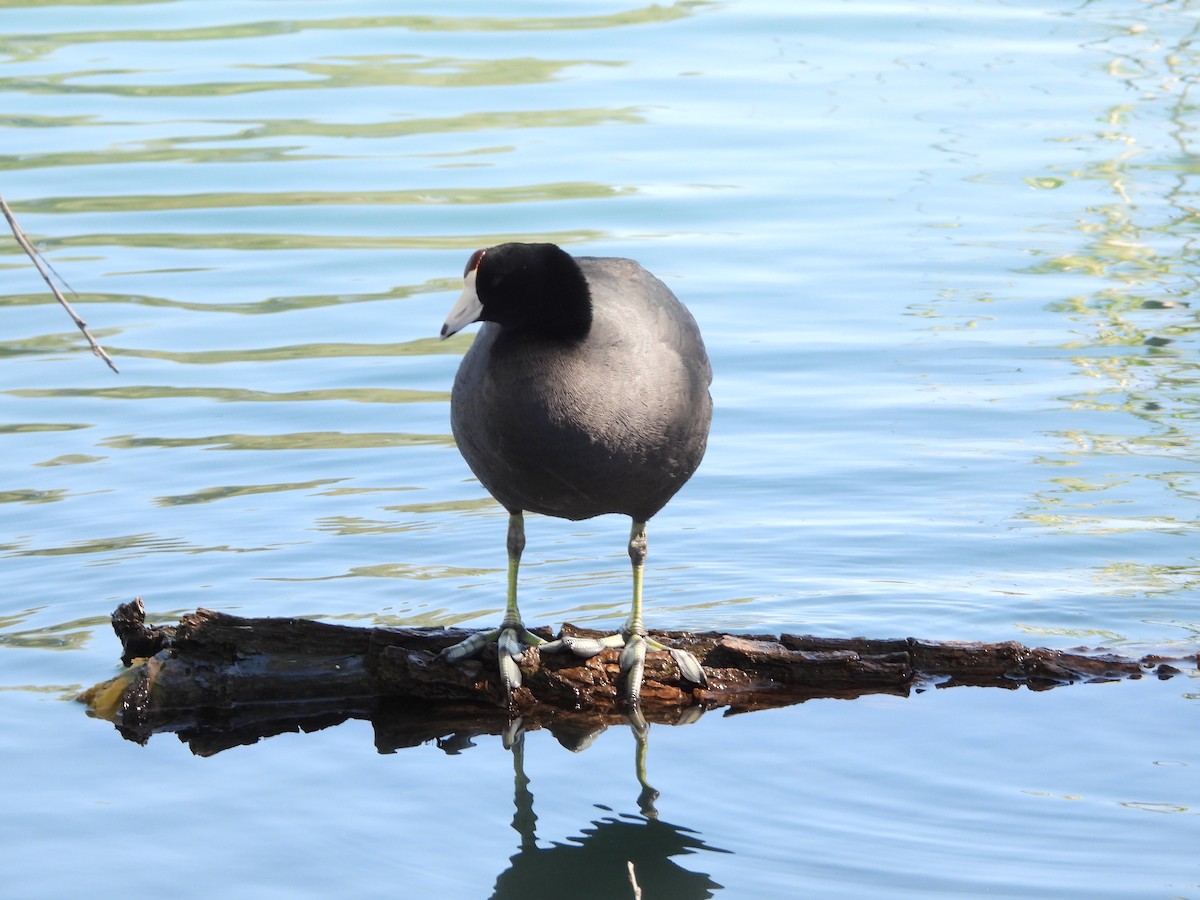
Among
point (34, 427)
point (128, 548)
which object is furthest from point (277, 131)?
point (128, 548)

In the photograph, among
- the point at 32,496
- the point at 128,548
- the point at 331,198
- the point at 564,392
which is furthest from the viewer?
the point at 331,198

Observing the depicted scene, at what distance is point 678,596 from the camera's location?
6297 mm

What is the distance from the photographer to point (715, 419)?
8266mm

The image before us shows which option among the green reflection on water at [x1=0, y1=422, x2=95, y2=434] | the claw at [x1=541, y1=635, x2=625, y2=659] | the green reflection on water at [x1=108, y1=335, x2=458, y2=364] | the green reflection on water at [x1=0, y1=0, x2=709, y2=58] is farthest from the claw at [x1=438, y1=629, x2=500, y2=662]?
the green reflection on water at [x1=0, y1=0, x2=709, y2=58]

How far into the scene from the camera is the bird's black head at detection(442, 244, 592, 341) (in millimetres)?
4863

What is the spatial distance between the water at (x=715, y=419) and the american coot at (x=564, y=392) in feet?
2.53

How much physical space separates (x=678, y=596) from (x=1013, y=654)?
145cm

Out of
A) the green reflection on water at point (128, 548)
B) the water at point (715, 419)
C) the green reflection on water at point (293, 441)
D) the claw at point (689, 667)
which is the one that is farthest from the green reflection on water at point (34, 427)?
the claw at point (689, 667)

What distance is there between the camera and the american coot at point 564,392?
4.85 meters

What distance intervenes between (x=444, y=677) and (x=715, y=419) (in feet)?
10.5

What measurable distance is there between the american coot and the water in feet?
2.53

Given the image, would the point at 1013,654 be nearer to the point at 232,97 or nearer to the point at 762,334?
the point at 762,334

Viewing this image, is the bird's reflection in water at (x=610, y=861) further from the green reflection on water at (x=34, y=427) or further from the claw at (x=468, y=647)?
the green reflection on water at (x=34, y=427)

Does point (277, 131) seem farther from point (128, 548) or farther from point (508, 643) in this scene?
point (508, 643)
